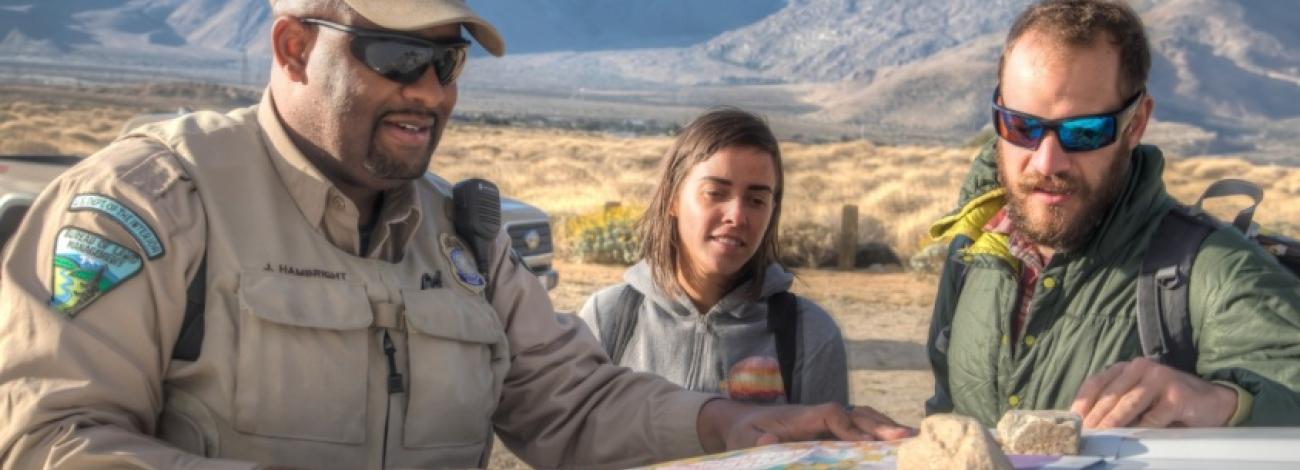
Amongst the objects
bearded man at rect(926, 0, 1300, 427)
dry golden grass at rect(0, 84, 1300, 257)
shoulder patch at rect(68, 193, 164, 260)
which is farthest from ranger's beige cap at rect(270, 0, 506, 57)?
dry golden grass at rect(0, 84, 1300, 257)

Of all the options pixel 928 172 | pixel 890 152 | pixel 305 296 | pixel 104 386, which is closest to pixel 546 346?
pixel 305 296

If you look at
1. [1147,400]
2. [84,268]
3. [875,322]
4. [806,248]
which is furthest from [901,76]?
[84,268]

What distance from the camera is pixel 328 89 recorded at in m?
3.23

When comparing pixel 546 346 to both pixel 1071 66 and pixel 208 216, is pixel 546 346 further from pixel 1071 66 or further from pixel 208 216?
pixel 1071 66

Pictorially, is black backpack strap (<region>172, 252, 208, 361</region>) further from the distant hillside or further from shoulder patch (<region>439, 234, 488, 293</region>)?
the distant hillside

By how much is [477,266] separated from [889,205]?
27.4 meters

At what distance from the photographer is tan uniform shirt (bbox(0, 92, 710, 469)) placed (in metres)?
2.68

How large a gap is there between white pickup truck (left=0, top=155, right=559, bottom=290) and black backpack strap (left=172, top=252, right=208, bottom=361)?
35cm

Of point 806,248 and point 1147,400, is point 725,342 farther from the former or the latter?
point 806,248

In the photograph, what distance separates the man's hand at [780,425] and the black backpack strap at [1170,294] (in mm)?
538

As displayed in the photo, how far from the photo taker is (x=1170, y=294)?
319cm

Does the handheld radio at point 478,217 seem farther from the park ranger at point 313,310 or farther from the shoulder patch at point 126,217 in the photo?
the shoulder patch at point 126,217

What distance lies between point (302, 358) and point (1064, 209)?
63.1 inches

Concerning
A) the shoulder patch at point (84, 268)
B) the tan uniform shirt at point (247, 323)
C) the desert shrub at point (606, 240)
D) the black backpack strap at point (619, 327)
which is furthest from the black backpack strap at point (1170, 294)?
the desert shrub at point (606, 240)
